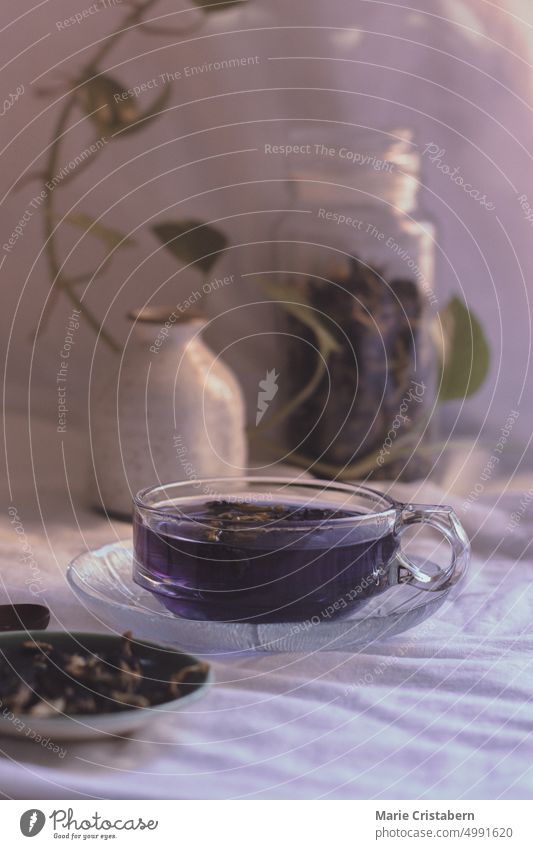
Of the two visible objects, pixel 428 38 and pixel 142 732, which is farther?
pixel 428 38

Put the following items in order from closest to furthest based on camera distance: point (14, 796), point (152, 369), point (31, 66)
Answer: point (14, 796) < point (152, 369) < point (31, 66)

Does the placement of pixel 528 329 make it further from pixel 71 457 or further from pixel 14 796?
A: pixel 14 796

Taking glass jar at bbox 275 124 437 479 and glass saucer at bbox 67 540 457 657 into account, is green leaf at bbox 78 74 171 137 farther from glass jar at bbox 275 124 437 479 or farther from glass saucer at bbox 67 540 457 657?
glass saucer at bbox 67 540 457 657

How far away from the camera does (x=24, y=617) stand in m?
0.36

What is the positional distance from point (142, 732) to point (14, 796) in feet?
0.12

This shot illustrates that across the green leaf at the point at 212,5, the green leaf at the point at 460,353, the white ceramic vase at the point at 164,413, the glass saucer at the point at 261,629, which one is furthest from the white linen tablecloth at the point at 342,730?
the green leaf at the point at 212,5

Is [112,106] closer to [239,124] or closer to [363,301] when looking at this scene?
[239,124]

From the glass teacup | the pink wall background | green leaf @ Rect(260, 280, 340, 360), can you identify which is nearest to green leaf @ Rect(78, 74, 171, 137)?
the pink wall background

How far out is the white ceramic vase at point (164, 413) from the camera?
0.51 meters

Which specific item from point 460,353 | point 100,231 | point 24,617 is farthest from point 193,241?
point 24,617

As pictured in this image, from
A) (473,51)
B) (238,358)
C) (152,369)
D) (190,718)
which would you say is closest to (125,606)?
(190,718)

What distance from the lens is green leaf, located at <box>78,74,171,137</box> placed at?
61 centimetres

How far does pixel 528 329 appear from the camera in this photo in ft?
2.25

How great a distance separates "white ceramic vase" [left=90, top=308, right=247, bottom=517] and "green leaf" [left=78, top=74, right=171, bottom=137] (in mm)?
169
